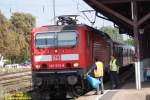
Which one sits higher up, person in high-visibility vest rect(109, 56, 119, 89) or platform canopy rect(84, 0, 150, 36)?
platform canopy rect(84, 0, 150, 36)

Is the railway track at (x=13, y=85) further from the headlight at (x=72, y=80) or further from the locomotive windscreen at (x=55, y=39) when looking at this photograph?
the headlight at (x=72, y=80)

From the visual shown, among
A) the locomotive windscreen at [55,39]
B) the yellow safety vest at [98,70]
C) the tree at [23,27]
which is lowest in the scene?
the yellow safety vest at [98,70]

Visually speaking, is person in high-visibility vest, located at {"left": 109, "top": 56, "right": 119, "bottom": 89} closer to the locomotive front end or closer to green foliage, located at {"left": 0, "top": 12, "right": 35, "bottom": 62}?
the locomotive front end

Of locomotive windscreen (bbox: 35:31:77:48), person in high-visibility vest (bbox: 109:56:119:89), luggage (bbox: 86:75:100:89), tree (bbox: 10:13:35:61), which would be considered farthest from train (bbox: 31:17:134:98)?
tree (bbox: 10:13:35:61)

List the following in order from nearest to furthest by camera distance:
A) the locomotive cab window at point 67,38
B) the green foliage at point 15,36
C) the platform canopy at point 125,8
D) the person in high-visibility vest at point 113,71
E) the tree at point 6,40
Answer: the locomotive cab window at point 67,38, the platform canopy at point 125,8, the person in high-visibility vest at point 113,71, the tree at point 6,40, the green foliage at point 15,36

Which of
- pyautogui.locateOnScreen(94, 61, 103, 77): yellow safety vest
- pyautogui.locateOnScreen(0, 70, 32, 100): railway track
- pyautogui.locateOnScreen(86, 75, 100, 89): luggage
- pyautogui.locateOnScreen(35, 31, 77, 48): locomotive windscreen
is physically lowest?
pyautogui.locateOnScreen(0, 70, 32, 100): railway track

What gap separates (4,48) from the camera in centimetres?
7981

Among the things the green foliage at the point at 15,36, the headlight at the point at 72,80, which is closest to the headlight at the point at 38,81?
the headlight at the point at 72,80

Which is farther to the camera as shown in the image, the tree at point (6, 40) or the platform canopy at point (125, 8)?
the tree at point (6, 40)

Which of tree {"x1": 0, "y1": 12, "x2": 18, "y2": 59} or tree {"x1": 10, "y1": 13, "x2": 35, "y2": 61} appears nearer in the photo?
tree {"x1": 0, "y1": 12, "x2": 18, "y2": 59}

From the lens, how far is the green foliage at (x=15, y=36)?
79188 mm

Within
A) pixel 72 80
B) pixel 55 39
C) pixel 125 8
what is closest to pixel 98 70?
pixel 72 80

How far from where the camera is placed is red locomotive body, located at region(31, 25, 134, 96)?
65.6 ft

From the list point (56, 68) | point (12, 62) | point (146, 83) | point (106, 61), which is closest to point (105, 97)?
point (56, 68)
